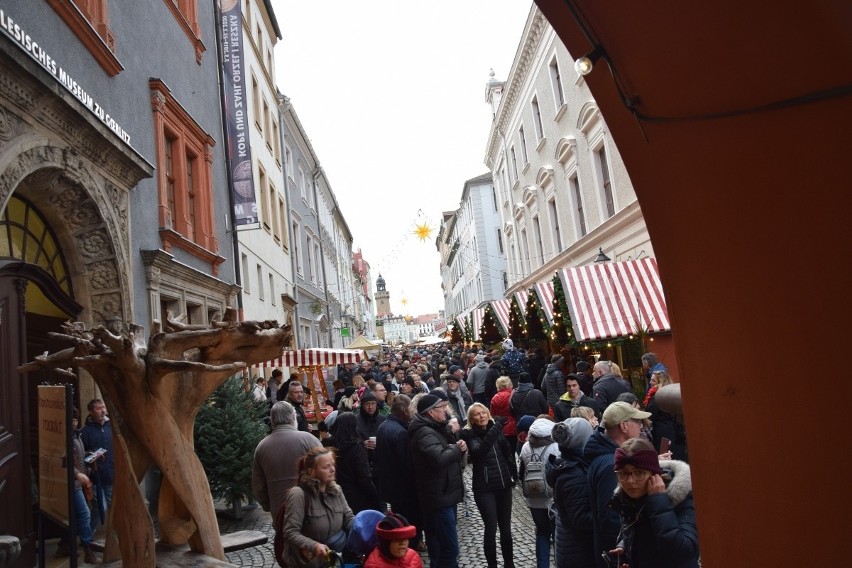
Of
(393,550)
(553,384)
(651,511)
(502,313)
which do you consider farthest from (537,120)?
(651,511)

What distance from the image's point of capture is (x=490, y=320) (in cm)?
2344

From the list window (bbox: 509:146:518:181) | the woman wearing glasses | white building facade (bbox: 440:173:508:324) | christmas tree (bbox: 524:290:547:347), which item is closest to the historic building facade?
the woman wearing glasses

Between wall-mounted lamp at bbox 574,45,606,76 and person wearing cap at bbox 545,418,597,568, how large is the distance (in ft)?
10.5

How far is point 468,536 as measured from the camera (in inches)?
289

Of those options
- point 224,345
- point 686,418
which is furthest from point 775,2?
point 224,345

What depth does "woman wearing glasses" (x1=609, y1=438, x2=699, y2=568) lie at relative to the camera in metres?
3.15

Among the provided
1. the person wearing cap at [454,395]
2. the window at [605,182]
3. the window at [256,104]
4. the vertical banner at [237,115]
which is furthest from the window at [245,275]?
the window at [605,182]

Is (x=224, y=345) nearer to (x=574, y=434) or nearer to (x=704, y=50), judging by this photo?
(x=574, y=434)

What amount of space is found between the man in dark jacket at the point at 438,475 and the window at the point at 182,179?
7.39m

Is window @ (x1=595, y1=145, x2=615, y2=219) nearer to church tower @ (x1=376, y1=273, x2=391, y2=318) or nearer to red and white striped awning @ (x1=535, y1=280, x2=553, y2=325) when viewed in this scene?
red and white striped awning @ (x1=535, y1=280, x2=553, y2=325)

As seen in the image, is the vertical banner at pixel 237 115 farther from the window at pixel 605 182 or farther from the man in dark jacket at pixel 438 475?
the man in dark jacket at pixel 438 475

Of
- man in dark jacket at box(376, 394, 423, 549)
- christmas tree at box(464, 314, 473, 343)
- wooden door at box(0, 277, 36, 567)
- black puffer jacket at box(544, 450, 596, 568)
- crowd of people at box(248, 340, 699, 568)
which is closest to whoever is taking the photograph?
crowd of people at box(248, 340, 699, 568)

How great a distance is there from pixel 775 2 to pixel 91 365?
3.28 metres

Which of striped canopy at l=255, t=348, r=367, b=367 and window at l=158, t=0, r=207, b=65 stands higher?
window at l=158, t=0, r=207, b=65
